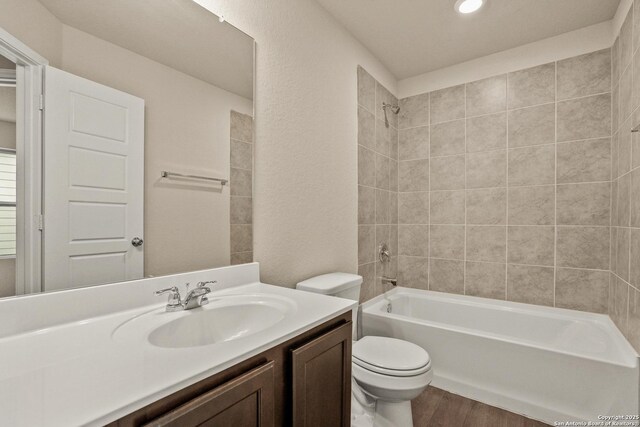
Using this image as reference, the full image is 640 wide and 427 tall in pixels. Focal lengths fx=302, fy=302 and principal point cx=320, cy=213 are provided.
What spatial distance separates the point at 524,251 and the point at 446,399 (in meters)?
1.26

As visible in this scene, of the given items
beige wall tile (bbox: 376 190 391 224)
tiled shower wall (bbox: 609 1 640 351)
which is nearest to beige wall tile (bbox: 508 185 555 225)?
tiled shower wall (bbox: 609 1 640 351)

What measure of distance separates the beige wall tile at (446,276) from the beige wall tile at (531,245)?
403mm

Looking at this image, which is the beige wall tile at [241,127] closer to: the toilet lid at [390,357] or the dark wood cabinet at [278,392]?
the dark wood cabinet at [278,392]

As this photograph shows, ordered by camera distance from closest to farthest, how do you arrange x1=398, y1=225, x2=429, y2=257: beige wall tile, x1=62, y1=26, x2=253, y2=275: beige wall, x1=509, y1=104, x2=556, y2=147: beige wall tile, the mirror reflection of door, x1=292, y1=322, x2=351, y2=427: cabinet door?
the mirror reflection of door → x1=292, y1=322, x2=351, y2=427: cabinet door → x1=62, y1=26, x2=253, y2=275: beige wall → x1=509, y1=104, x2=556, y2=147: beige wall tile → x1=398, y1=225, x2=429, y2=257: beige wall tile

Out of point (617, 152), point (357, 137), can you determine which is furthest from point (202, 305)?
point (617, 152)

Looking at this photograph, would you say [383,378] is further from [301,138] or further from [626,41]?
[626,41]

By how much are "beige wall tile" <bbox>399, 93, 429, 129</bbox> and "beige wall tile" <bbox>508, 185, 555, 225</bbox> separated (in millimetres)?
1003

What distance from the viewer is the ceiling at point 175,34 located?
3.26ft

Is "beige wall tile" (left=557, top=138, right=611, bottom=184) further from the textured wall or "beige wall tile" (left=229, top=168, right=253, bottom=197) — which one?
"beige wall tile" (left=229, top=168, right=253, bottom=197)

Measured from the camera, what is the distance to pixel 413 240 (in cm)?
288

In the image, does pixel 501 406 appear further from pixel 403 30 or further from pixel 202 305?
pixel 403 30

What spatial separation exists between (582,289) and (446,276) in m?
0.92

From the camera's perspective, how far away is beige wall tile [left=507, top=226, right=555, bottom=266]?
2.28 metres

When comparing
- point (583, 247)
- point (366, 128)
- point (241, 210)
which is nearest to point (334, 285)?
point (241, 210)
